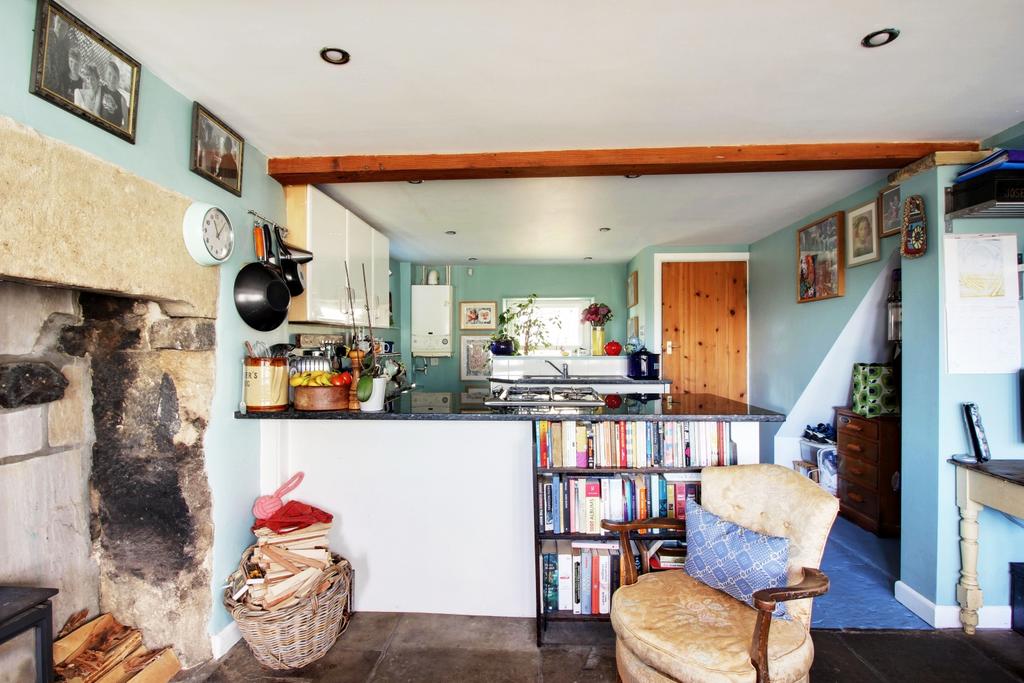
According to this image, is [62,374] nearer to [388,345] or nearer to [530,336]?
[388,345]

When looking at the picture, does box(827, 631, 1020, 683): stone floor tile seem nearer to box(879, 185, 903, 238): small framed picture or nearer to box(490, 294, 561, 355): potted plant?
box(879, 185, 903, 238): small framed picture

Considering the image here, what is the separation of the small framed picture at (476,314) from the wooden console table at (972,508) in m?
4.52

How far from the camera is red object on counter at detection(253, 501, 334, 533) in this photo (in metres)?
2.14

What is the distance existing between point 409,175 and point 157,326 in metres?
1.37

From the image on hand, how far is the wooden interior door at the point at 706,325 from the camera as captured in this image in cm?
477

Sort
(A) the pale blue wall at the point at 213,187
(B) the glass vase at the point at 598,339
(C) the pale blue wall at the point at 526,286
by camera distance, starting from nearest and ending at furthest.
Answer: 1. (A) the pale blue wall at the point at 213,187
2. (B) the glass vase at the point at 598,339
3. (C) the pale blue wall at the point at 526,286

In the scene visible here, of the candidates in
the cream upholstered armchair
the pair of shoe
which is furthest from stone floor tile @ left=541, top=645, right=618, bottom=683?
the pair of shoe

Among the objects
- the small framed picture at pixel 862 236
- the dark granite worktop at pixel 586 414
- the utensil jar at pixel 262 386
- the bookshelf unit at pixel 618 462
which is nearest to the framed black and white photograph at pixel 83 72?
the utensil jar at pixel 262 386

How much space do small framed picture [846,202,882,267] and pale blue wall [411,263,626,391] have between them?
293 cm

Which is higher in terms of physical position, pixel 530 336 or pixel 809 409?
pixel 530 336

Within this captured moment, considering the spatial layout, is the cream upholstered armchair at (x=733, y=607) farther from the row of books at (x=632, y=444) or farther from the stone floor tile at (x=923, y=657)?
the stone floor tile at (x=923, y=657)

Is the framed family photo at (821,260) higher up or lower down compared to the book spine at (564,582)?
higher up

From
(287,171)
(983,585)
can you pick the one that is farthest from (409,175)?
(983,585)

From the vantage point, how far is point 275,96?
6.30 feet
